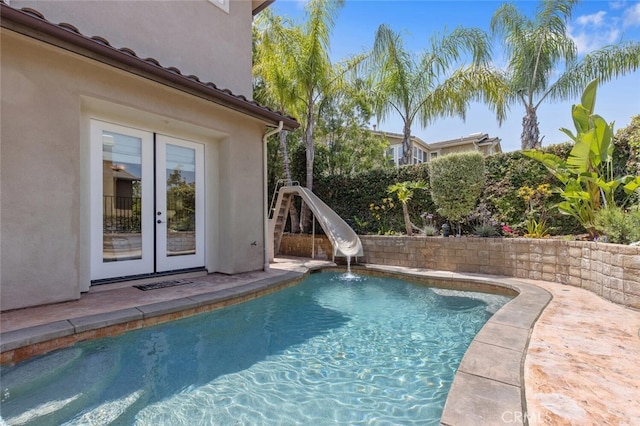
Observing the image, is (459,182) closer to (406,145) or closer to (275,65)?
(406,145)

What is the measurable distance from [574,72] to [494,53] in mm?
3517

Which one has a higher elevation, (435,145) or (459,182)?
(435,145)

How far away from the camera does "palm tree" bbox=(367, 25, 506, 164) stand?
12.4 m

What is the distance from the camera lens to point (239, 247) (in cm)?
820

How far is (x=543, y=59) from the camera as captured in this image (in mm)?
13086

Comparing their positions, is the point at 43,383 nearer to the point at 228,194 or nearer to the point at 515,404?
the point at 515,404

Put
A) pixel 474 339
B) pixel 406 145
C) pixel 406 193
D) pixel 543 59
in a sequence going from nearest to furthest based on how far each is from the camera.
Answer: pixel 474 339 < pixel 406 193 < pixel 543 59 < pixel 406 145

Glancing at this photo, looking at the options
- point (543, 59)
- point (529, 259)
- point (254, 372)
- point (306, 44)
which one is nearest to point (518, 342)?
point (254, 372)

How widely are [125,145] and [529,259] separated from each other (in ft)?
33.1

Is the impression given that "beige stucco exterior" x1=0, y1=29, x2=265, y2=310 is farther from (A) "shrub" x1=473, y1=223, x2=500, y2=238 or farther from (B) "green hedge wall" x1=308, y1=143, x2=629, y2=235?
(A) "shrub" x1=473, y1=223, x2=500, y2=238

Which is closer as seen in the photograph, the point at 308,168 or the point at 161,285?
the point at 161,285

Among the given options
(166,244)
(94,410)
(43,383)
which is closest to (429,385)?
(94,410)

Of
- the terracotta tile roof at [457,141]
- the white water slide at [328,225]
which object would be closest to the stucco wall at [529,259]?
the white water slide at [328,225]

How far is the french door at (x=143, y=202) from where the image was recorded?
20.8 feet
